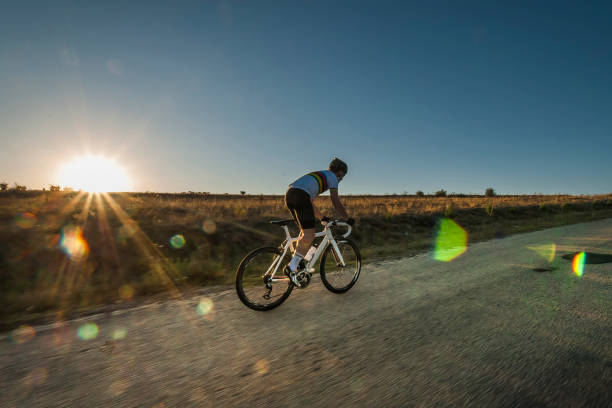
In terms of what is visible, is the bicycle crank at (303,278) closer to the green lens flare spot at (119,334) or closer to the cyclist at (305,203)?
the cyclist at (305,203)

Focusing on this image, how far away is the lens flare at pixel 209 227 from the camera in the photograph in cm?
1069

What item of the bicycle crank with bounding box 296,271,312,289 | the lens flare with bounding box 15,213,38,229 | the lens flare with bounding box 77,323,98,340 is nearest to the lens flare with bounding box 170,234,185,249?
the lens flare with bounding box 15,213,38,229

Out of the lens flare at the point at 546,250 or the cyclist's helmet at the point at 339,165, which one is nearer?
the cyclist's helmet at the point at 339,165

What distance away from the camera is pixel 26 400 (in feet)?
7.01

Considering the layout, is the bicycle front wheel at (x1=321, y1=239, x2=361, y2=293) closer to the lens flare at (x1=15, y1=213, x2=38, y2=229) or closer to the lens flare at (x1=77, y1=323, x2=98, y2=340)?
the lens flare at (x1=77, y1=323, x2=98, y2=340)

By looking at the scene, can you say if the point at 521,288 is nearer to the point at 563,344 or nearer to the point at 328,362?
the point at 563,344

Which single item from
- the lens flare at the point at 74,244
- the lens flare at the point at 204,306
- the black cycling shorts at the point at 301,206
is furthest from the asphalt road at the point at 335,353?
the lens flare at the point at 74,244

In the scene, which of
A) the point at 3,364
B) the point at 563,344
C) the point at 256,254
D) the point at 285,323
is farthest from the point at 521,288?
the point at 3,364

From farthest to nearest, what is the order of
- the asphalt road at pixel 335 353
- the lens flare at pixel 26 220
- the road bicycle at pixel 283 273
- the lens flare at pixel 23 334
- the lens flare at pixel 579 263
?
the lens flare at pixel 26 220 → the lens flare at pixel 579 263 → the road bicycle at pixel 283 273 → the lens flare at pixel 23 334 → the asphalt road at pixel 335 353

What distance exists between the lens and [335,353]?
2.76 m

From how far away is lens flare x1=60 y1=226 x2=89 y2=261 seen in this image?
23.5 feet

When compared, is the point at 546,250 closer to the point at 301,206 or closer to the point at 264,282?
the point at 301,206

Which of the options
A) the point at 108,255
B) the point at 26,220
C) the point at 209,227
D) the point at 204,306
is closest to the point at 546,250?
the point at 204,306

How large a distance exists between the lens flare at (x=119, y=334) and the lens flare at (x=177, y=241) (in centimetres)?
611
